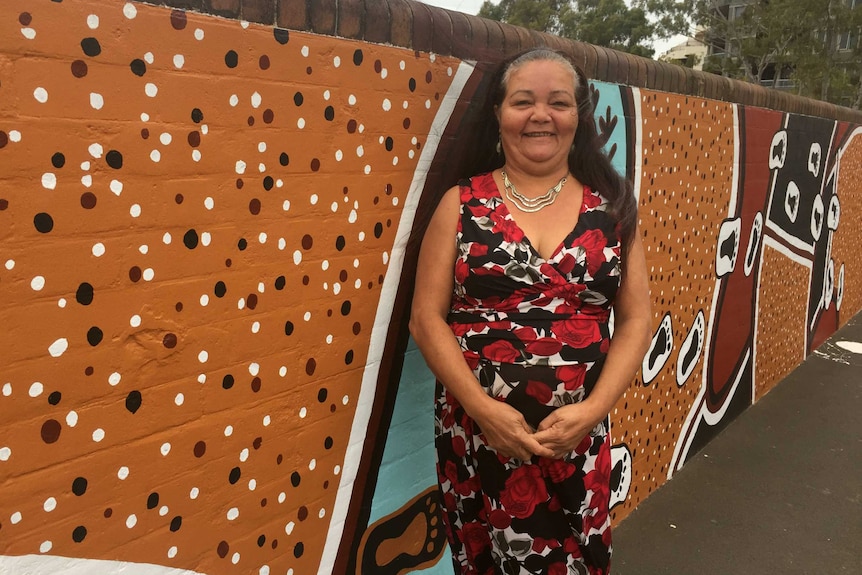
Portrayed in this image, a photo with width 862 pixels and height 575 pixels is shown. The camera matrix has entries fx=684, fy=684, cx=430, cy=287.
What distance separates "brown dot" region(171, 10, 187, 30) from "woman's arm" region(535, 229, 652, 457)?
1.28m

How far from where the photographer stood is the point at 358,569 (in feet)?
7.09

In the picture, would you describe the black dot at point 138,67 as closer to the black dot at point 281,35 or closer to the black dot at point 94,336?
the black dot at point 281,35

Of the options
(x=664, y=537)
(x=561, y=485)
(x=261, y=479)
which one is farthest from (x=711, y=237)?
(x=261, y=479)

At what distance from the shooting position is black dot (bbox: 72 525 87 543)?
4.66ft

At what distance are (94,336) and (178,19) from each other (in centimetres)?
67

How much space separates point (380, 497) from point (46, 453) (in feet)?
3.61

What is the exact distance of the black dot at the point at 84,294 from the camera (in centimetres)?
134

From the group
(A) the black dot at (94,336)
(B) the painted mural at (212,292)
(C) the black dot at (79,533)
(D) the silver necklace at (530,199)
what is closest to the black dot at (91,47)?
(B) the painted mural at (212,292)

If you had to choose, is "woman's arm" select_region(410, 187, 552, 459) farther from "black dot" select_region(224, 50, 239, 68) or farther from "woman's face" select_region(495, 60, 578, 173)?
"black dot" select_region(224, 50, 239, 68)

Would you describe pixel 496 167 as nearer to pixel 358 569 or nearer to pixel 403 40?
pixel 403 40

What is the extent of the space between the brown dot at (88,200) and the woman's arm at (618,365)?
118 centimetres

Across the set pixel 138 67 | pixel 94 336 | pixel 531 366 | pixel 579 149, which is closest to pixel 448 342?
pixel 531 366

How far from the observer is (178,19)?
4.64 feet

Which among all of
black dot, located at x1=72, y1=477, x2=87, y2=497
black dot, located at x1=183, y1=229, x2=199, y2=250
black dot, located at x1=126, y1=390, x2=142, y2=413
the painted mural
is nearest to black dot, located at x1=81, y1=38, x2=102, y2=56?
the painted mural
